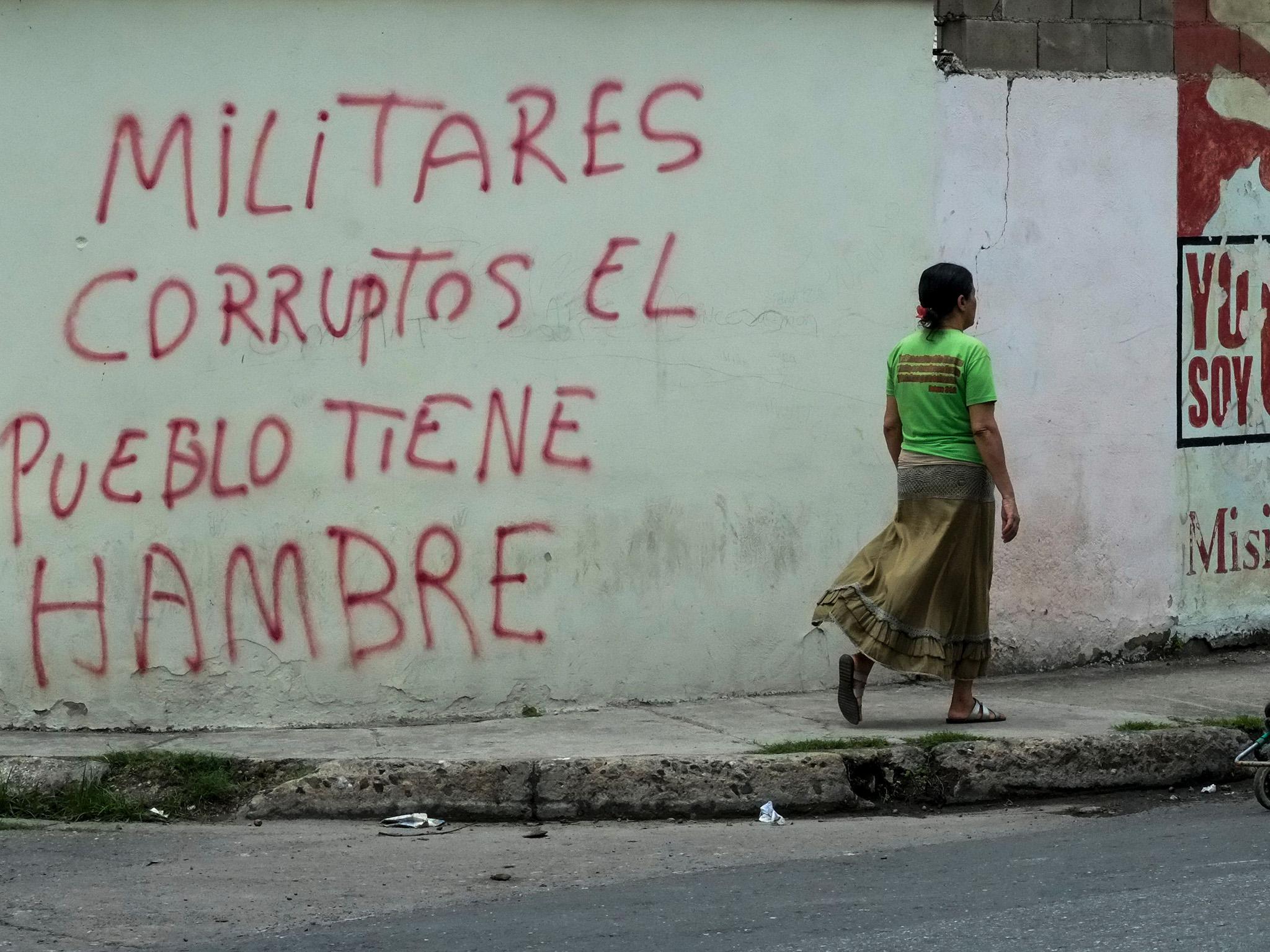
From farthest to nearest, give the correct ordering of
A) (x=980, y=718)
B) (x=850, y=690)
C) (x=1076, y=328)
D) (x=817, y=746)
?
1. (x=1076, y=328)
2. (x=980, y=718)
3. (x=850, y=690)
4. (x=817, y=746)

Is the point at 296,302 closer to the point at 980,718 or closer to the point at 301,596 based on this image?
the point at 301,596

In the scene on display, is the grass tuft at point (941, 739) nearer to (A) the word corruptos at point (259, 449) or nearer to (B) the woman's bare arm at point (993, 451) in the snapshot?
(B) the woman's bare arm at point (993, 451)

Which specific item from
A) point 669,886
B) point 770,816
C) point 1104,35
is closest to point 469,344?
point 770,816

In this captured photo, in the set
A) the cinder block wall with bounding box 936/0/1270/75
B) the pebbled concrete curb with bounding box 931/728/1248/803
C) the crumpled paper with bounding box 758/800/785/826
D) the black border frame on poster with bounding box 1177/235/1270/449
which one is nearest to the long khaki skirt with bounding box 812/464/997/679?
the pebbled concrete curb with bounding box 931/728/1248/803

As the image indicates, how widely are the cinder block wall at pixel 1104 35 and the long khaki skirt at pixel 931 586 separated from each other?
1941 mm

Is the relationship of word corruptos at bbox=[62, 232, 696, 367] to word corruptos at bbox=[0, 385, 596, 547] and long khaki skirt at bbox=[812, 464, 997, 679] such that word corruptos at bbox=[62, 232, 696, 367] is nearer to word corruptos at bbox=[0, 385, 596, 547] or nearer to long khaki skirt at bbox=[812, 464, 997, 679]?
word corruptos at bbox=[0, 385, 596, 547]

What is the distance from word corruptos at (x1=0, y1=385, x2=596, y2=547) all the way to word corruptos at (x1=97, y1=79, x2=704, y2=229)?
2.47 ft

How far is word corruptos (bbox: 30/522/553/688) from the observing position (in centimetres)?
687

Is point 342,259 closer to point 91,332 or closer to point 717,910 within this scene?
point 91,332

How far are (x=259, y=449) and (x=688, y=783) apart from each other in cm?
199

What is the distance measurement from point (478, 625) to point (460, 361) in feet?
3.22

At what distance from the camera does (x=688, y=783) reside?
6297 millimetres

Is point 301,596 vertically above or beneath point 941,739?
above

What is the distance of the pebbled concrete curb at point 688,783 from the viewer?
6219 millimetres
